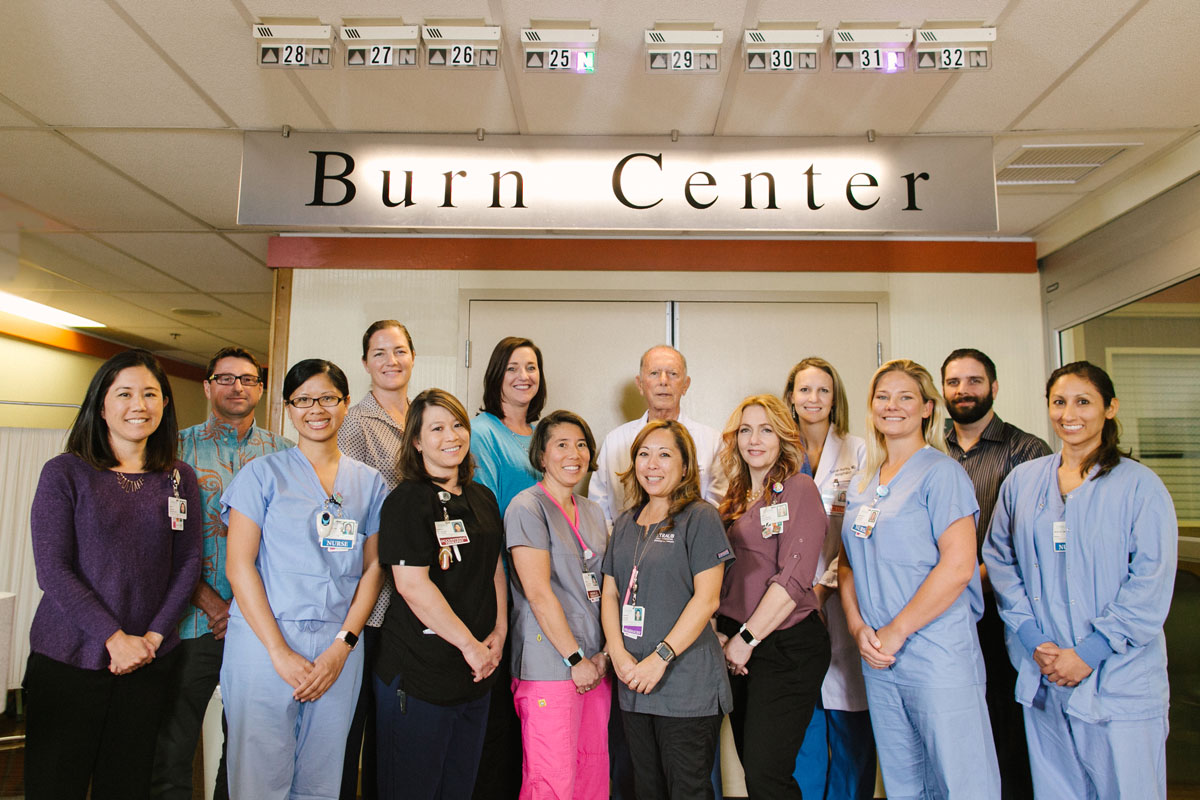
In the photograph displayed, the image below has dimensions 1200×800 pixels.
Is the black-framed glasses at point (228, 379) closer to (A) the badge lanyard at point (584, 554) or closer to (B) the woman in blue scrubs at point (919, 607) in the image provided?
(A) the badge lanyard at point (584, 554)

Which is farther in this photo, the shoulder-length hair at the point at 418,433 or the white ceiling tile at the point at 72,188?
the white ceiling tile at the point at 72,188

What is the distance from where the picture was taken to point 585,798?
2.45m

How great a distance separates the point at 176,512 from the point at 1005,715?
3074 millimetres

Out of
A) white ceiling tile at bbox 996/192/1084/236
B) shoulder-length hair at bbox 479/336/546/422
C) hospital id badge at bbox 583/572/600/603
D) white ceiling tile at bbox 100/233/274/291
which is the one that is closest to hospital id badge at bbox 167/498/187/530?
shoulder-length hair at bbox 479/336/546/422

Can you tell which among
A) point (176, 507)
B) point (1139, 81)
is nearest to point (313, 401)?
point (176, 507)

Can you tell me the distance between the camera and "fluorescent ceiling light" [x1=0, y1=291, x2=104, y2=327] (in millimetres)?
6523

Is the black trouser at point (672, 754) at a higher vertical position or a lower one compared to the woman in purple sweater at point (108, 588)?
lower

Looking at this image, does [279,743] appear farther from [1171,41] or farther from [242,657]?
[1171,41]

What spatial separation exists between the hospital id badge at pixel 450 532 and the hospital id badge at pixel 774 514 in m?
1.00

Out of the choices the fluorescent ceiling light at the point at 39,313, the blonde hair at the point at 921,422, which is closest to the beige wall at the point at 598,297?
the blonde hair at the point at 921,422

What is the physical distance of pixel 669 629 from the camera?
90.3 inches

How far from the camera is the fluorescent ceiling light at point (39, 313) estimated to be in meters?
6.52

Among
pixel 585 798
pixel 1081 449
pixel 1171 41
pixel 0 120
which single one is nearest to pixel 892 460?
pixel 1081 449

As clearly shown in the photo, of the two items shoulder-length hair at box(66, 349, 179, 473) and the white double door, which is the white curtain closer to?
the white double door
